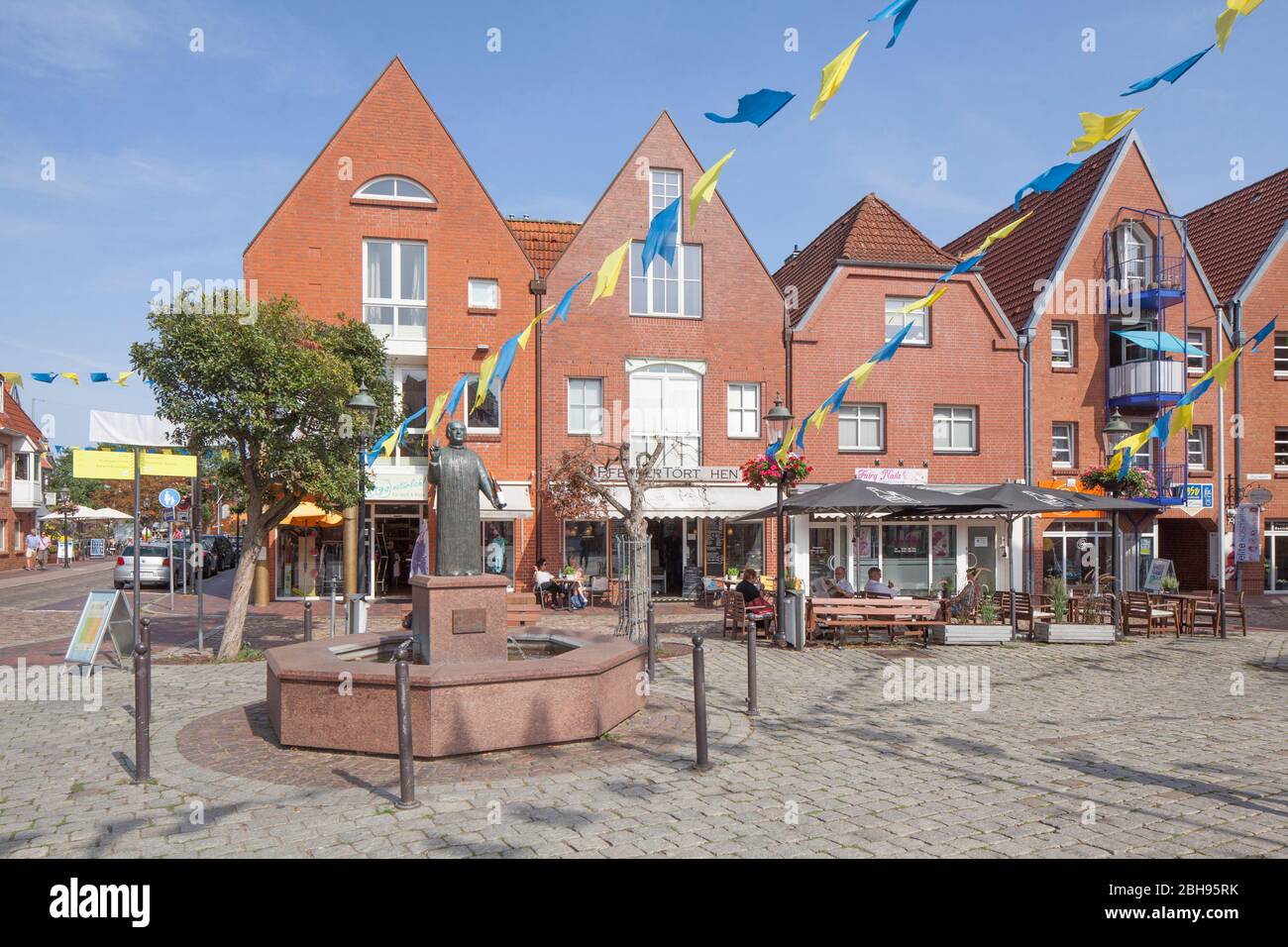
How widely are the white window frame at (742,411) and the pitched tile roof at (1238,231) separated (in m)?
15.3

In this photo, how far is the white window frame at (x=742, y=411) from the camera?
2428 cm

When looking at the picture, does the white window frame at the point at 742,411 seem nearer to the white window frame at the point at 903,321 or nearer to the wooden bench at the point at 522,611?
the white window frame at the point at 903,321

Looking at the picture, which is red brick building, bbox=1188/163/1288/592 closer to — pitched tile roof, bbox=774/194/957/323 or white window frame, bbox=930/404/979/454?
white window frame, bbox=930/404/979/454

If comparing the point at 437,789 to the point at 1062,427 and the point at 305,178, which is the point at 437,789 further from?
the point at 1062,427

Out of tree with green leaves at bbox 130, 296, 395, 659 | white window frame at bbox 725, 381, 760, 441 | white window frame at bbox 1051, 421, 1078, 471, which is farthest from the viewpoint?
white window frame at bbox 1051, 421, 1078, 471

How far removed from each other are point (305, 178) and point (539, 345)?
282 inches

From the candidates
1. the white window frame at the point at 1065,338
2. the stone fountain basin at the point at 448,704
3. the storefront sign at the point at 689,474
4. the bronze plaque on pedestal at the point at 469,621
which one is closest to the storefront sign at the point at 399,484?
the storefront sign at the point at 689,474

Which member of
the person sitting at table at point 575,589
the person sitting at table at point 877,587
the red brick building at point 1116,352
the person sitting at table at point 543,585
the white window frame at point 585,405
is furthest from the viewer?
the red brick building at point 1116,352

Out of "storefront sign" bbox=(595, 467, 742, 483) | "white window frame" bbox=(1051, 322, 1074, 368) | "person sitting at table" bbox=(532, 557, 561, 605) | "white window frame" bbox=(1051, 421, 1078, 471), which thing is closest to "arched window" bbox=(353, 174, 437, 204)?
"storefront sign" bbox=(595, 467, 742, 483)

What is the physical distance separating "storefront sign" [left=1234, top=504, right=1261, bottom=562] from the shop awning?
13858 millimetres

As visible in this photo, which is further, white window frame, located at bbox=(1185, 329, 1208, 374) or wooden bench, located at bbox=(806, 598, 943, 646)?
white window frame, located at bbox=(1185, 329, 1208, 374)

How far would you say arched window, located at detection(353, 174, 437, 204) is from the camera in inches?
896

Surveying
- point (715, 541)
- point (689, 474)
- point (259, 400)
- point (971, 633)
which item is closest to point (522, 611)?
point (259, 400)

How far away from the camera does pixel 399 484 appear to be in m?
22.3
